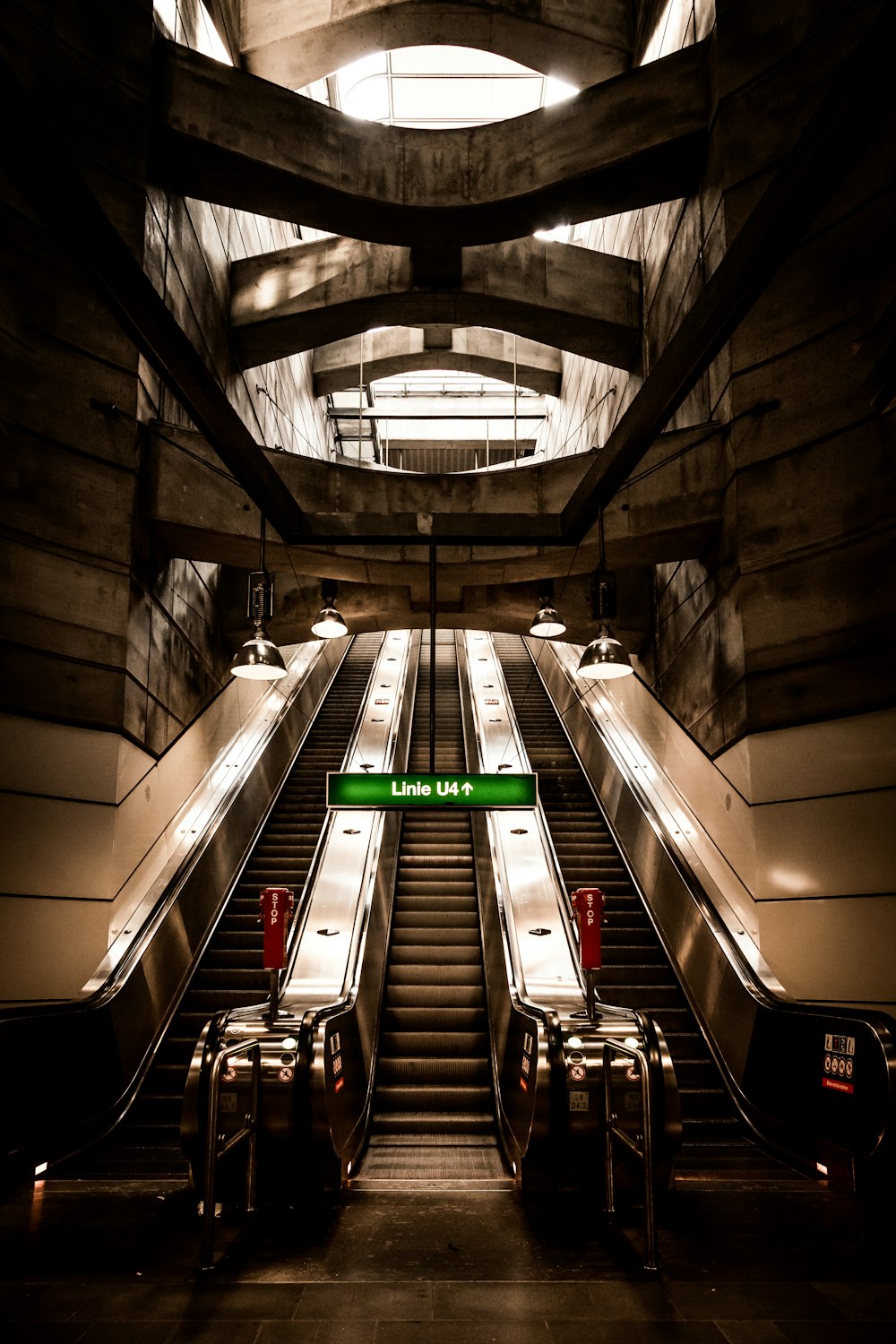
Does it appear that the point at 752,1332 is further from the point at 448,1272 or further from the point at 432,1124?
the point at 432,1124

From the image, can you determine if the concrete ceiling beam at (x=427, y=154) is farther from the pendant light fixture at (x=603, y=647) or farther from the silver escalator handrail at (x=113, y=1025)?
the silver escalator handrail at (x=113, y=1025)

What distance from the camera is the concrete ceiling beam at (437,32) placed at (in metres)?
10.9

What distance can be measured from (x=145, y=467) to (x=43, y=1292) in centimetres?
633

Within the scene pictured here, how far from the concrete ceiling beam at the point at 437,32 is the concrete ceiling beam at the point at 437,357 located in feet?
16.4

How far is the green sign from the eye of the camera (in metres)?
7.14

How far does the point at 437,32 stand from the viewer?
35.9 feet

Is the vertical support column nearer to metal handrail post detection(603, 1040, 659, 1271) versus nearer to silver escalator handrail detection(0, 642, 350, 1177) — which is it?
metal handrail post detection(603, 1040, 659, 1271)

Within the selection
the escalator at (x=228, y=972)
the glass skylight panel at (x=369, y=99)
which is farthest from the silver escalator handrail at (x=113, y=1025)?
the glass skylight panel at (x=369, y=99)

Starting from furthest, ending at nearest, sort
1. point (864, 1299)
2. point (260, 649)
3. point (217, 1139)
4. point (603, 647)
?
1. point (260, 649)
2. point (603, 647)
3. point (217, 1139)
4. point (864, 1299)

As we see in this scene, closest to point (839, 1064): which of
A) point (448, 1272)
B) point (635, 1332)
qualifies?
point (635, 1332)

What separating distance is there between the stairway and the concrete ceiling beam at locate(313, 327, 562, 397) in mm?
9034

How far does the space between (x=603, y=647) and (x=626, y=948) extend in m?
3.36

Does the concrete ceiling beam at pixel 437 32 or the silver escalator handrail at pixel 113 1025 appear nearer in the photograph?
the silver escalator handrail at pixel 113 1025

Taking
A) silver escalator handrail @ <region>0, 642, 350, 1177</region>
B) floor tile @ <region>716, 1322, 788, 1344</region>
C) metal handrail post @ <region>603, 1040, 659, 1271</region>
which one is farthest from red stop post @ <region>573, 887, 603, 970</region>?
silver escalator handrail @ <region>0, 642, 350, 1177</region>
